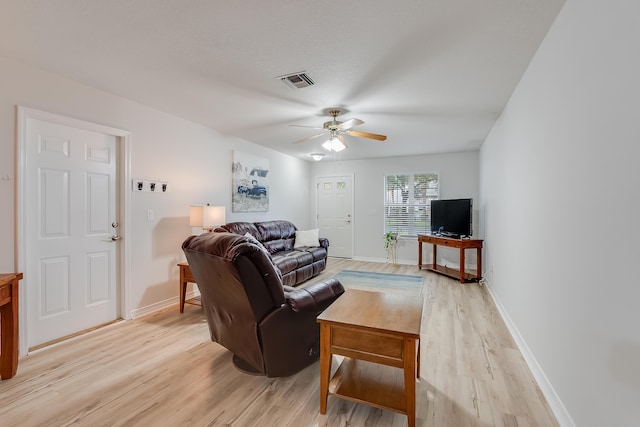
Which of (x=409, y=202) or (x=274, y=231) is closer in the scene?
(x=274, y=231)

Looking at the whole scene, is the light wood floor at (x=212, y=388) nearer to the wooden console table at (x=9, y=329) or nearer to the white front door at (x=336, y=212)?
the wooden console table at (x=9, y=329)

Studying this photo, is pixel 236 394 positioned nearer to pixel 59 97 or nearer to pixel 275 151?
pixel 59 97

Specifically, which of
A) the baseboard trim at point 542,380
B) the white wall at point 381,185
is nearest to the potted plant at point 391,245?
the white wall at point 381,185

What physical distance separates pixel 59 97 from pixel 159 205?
4.62 feet

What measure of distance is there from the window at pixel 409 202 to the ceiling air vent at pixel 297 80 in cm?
422

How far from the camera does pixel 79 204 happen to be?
2848 mm

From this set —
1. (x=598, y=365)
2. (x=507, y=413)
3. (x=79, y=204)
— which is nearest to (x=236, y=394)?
(x=507, y=413)

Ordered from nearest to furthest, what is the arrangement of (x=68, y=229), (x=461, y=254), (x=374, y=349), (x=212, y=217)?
1. (x=374, y=349)
2. (x=68, y=229)
3. (x=212, y=217)
4. (x=461, y=254)

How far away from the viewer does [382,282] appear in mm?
4793

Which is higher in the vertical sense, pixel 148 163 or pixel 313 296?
pixel 148 163

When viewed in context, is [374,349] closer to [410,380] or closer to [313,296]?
[410,380]

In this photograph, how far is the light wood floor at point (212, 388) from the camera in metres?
1.68

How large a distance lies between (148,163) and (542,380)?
4.27 meters

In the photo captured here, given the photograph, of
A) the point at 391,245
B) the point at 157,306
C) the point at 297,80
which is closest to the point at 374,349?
the point at 297,80
